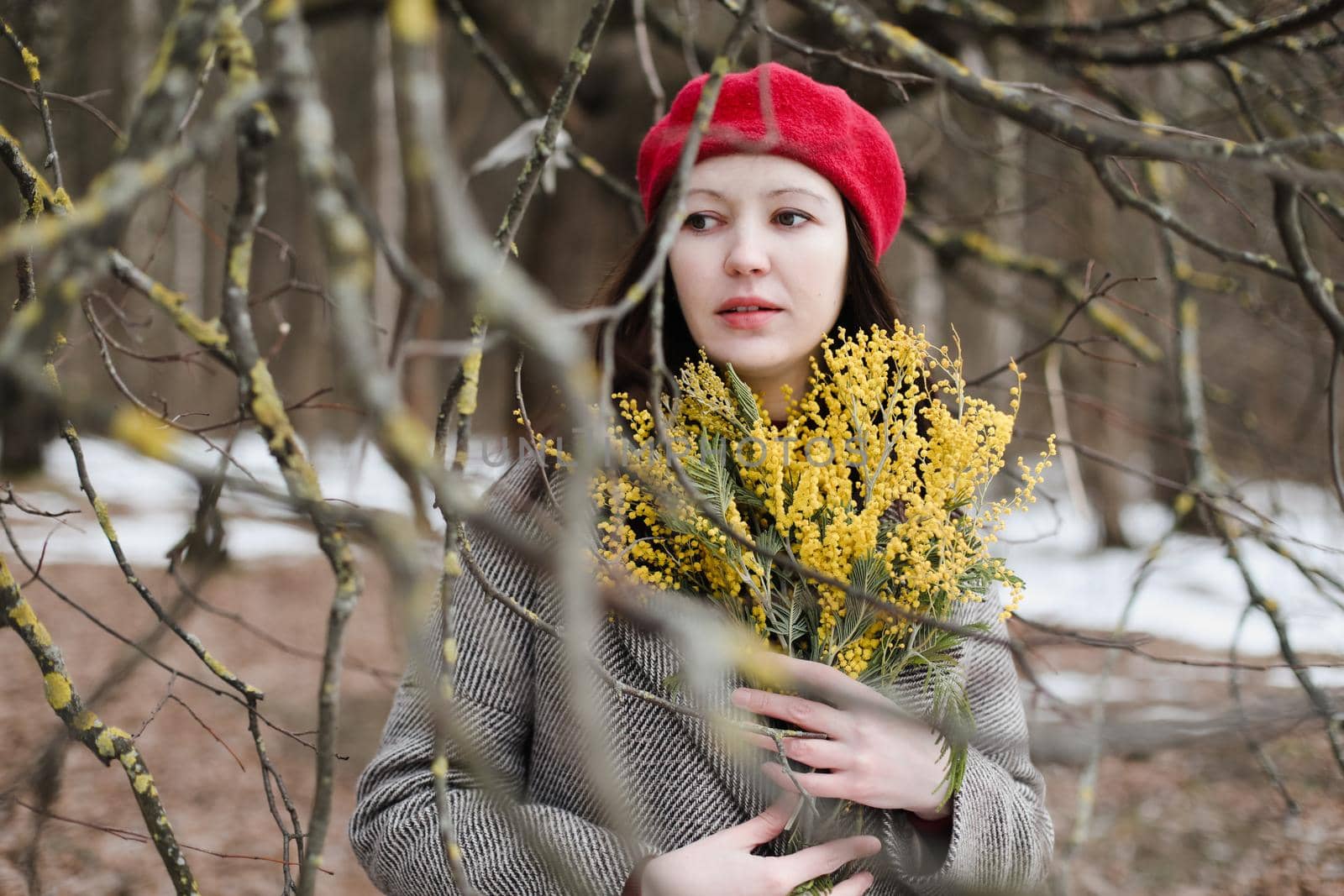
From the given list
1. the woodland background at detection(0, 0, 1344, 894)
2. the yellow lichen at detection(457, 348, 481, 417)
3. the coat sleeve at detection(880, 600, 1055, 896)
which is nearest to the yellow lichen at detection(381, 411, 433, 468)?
the woodland background at detection(0, 0, 1344, 894)

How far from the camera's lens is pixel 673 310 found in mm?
1715

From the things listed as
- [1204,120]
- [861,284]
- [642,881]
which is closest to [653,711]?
[642,881]

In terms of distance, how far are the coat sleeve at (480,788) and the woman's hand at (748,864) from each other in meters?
0.09

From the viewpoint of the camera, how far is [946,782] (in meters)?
1.43

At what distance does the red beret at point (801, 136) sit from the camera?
4.99ft

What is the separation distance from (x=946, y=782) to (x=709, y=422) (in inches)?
24.5

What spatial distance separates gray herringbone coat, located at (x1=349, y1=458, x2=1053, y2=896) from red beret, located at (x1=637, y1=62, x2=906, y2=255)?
627 millimetres

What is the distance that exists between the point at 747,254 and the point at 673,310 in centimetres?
27

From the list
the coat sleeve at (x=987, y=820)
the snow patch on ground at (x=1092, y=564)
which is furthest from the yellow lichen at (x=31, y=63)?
the snow patch on ground at (x=1092, y=564)

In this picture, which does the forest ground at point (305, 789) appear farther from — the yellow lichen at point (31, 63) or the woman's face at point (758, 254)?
the woman's face at point (758, 254)

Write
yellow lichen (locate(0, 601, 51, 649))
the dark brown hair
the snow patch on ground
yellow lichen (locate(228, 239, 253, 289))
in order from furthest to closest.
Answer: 1. the snow patch on ground
2. the dark brown hair
3. yellow lichen (locate(0, 601, 51, 649))
4. yellow lichen (locate(228, 239, 253, 289))

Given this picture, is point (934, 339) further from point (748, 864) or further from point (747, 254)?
point (748, 864)

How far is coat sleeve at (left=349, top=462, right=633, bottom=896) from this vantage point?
1424 mm

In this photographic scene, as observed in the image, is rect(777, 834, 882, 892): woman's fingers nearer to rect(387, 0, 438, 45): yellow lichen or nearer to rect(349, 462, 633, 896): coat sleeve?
rect(349, 462, 633, 896): coat sleeve
